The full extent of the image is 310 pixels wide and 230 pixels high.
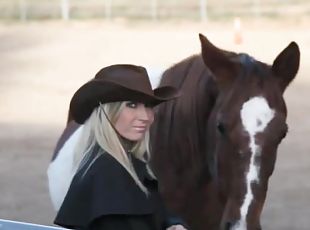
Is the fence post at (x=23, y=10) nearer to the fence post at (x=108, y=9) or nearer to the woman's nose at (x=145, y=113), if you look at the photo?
the fence post at (x=108, y=9)

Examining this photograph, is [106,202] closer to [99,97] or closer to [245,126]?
[99,97]

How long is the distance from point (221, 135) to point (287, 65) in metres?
0.46

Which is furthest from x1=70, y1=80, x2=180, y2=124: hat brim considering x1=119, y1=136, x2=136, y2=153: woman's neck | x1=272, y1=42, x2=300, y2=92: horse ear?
x1=272, y1=42, x2=300, y2=92: horse ear

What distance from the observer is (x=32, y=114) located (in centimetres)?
1383

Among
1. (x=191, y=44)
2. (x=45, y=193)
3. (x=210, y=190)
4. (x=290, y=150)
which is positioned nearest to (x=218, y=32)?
(x=191, y=44)

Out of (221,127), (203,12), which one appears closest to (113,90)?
(221,127)

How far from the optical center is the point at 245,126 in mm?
3922

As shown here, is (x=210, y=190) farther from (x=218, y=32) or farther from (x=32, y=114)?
(x=218, y=32)

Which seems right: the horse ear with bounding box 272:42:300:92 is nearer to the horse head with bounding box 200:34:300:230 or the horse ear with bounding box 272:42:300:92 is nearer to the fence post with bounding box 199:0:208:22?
the horse head with bounding box 200:34:300:230

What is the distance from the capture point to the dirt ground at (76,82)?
8.87 m

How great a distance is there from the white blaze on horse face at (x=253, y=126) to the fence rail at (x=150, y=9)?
24917 mm

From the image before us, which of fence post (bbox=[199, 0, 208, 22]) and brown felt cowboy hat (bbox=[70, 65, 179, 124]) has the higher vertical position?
brown felt cowboy hat (bbox=[70, 65, 179, 124])

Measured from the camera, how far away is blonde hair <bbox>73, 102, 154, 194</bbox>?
3.39 metres

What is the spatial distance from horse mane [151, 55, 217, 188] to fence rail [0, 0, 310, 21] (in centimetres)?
2427
